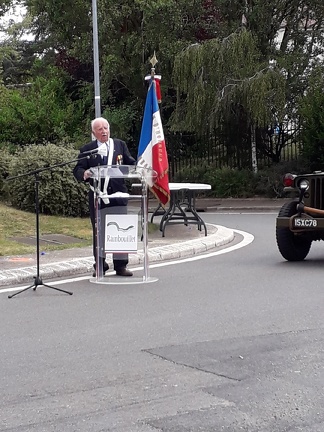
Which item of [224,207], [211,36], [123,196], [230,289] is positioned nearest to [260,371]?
[230,289]

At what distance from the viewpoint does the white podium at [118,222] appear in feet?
28.9

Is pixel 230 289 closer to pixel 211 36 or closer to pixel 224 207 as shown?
pixel 224 207

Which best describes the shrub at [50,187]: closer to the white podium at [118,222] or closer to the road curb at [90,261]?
the road curb at [90,261]

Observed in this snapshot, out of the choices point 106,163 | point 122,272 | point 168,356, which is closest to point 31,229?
point 122,272

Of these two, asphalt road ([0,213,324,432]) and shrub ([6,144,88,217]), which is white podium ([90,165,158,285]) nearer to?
asphalt road ([0,213,324,432])

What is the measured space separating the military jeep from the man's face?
8.73ft

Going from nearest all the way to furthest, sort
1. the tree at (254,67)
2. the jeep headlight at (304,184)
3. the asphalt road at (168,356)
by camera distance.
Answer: the asphalt road at (168,356) < the jeep headlight at (304,184) < the tree at (254,67)

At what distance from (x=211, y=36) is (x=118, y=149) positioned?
700 inches

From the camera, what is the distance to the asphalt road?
14.3ft

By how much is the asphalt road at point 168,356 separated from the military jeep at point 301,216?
83 cm

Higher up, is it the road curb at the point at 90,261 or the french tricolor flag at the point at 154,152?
the french tricolor flag at the point at 154,152

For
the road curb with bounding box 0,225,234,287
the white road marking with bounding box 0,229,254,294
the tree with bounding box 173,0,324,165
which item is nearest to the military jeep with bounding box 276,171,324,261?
the white road marking with bounding box 0,229,254,294

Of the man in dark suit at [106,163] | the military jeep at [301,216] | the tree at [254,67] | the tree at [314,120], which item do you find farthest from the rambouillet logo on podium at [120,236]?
the tree at [314,120]

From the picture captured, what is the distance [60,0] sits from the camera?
2634cm
